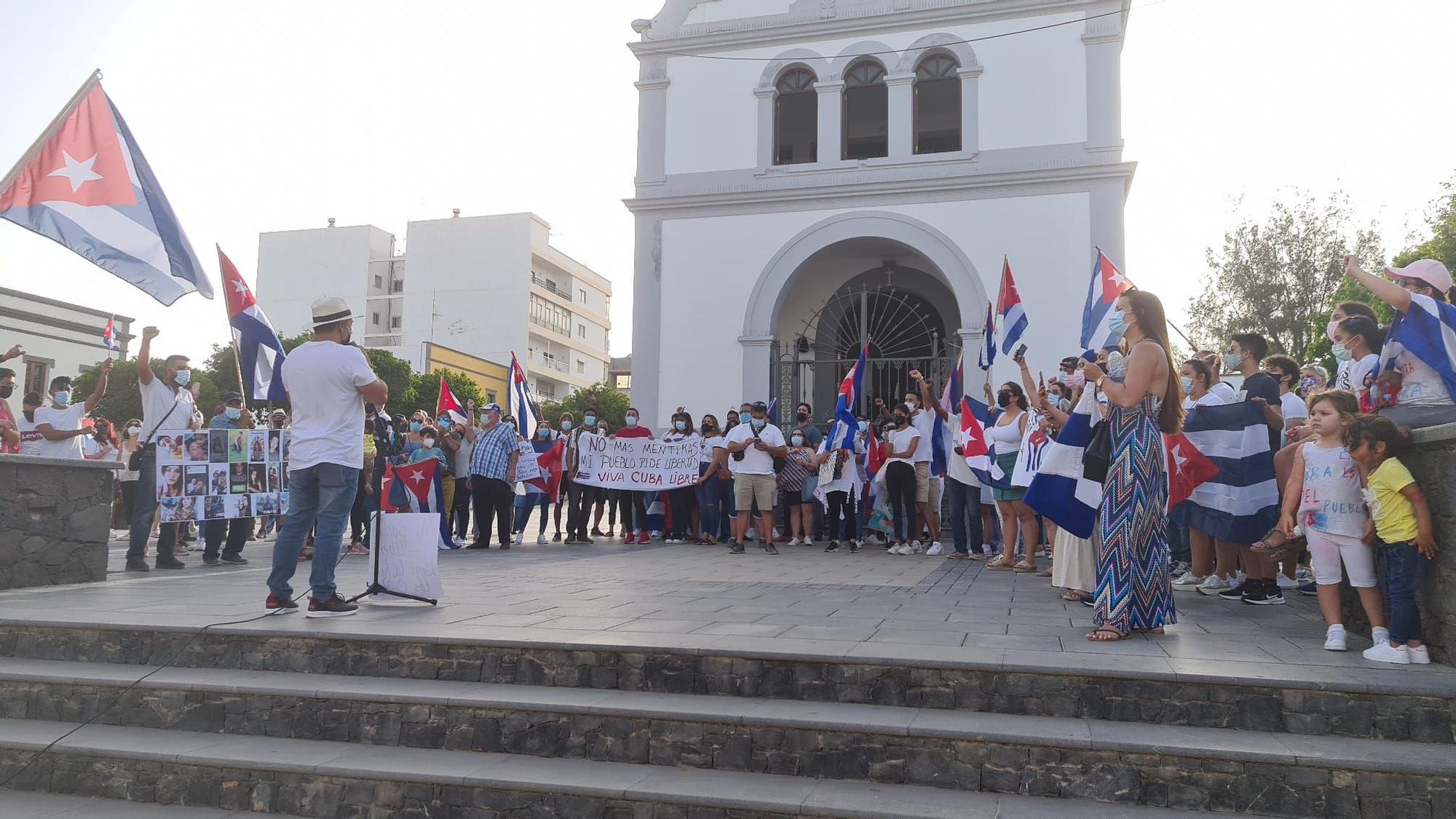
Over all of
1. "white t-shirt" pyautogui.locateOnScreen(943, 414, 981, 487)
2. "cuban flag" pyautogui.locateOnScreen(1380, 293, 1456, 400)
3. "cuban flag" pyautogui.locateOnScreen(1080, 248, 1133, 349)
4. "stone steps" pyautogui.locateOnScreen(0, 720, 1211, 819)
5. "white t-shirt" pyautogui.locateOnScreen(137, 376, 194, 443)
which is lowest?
"stone steps" pyautogui.locateOnScreen(0, 720, 1211, 819)

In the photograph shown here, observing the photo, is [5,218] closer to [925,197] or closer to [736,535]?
[736,535]

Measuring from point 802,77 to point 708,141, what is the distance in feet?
7.30

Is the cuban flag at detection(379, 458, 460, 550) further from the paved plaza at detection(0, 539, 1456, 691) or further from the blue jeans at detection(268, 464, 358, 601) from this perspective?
the paved plaza at detection(0, 539, 1456, 691)

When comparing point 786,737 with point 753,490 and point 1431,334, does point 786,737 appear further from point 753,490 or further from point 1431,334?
point 753,490

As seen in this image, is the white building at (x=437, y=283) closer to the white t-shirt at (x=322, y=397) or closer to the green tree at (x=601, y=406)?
the green tree at (x=601, y=406)

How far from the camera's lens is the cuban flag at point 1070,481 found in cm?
656

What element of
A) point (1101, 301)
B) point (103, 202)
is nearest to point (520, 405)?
point (103, 202)

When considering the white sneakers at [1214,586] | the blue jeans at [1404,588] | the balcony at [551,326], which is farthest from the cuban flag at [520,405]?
the balcony at [551,326]

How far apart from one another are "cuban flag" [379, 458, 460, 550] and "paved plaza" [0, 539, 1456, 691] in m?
0.93

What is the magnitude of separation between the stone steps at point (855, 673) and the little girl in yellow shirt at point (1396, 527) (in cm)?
28

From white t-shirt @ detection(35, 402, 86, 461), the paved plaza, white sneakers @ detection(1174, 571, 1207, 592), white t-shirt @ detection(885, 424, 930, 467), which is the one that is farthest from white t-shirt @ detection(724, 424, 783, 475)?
white t-shirt @ detection(35, 402, 86, 461)

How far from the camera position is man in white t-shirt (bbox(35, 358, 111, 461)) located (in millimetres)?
9719

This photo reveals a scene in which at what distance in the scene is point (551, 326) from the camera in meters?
75.6

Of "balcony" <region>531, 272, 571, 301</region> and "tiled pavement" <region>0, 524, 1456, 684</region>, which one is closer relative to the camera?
"tiled pavement" <region>0, 524, 1456, 684</region>
